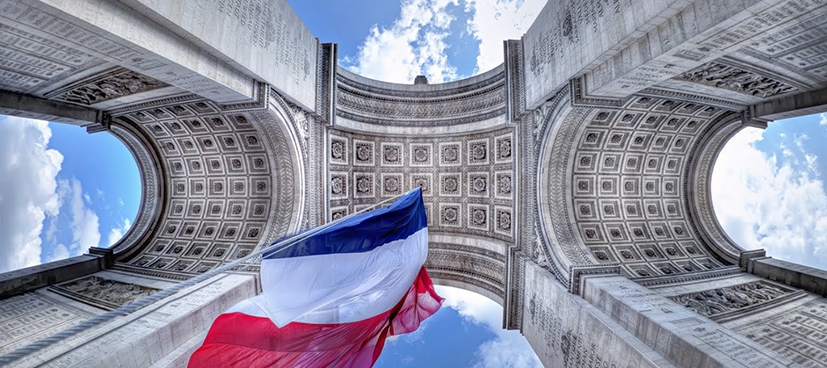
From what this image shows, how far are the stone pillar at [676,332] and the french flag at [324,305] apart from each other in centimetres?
568

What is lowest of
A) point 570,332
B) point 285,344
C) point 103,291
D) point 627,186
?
point 570,332

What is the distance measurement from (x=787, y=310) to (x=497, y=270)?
995 centimetres

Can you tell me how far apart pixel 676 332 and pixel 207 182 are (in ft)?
60.4

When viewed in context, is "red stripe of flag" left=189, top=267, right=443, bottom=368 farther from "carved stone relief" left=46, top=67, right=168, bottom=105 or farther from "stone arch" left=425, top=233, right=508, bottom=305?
"stone arch" left=425, top=233, right=508, bottom=305

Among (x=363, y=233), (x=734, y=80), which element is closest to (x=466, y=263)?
(x=363, y=233)

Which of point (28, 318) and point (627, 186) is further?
point (627, 186)

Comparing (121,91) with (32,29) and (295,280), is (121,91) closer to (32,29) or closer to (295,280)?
(32,29)

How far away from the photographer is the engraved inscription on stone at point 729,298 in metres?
11.2

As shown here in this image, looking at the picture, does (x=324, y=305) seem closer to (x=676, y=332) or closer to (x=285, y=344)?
(x=285, y=344)

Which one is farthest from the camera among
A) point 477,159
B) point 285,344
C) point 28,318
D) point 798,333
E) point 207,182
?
point 477,159

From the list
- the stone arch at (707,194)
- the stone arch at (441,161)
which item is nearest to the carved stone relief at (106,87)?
the stone arch at (441,161)

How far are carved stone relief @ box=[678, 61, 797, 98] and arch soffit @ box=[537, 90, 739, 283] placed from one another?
1941mm

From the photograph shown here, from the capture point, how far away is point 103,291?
40.0 ft

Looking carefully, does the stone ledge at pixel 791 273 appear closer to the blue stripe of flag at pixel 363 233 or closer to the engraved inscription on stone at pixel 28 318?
the blue stripe of flag at pixel 363 233
